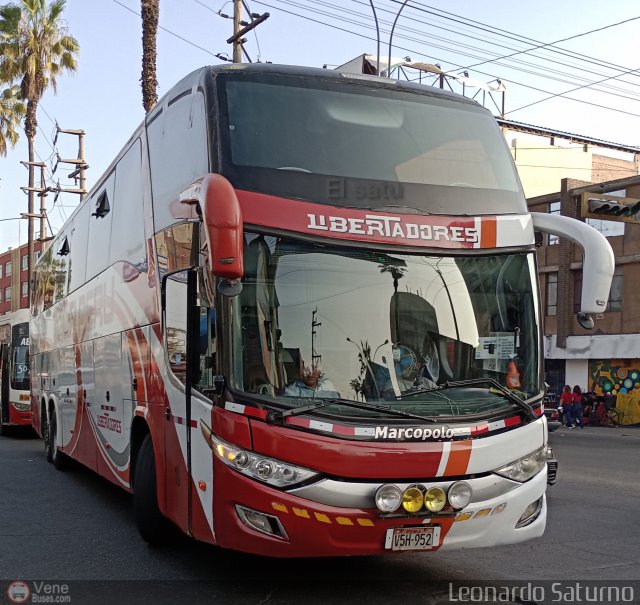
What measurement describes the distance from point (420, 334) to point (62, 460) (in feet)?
32.0

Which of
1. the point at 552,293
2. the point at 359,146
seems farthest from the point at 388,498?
the point at 552,293

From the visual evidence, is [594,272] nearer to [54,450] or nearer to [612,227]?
[54,450]

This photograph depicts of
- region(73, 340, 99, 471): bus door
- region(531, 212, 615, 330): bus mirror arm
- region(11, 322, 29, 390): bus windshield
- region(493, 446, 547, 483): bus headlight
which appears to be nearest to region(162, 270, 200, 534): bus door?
region(493, 446, 547, 483): bus headlight

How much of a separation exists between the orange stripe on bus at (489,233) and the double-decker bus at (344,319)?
1cm

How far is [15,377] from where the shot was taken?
23.4 metres

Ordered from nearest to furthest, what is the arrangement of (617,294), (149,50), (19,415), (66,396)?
1. (66,396)
2. (149,50)
3. (19,415)
4. (617,294)

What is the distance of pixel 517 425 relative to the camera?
6.23 m

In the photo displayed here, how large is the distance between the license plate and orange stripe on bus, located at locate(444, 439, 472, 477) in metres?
0.39

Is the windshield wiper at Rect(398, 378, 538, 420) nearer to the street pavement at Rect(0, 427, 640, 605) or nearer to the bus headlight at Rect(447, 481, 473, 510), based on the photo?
the bus headlight at Rect(447, 481, 473, 510)

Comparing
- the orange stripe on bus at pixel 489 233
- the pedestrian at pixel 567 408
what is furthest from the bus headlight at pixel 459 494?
the pedestrian at pixel 567 408

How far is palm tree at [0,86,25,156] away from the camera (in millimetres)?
38531

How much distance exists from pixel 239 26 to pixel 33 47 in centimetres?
1551

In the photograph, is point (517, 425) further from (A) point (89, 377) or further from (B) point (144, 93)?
(B) point (144, 93)

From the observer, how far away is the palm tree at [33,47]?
34.5m
